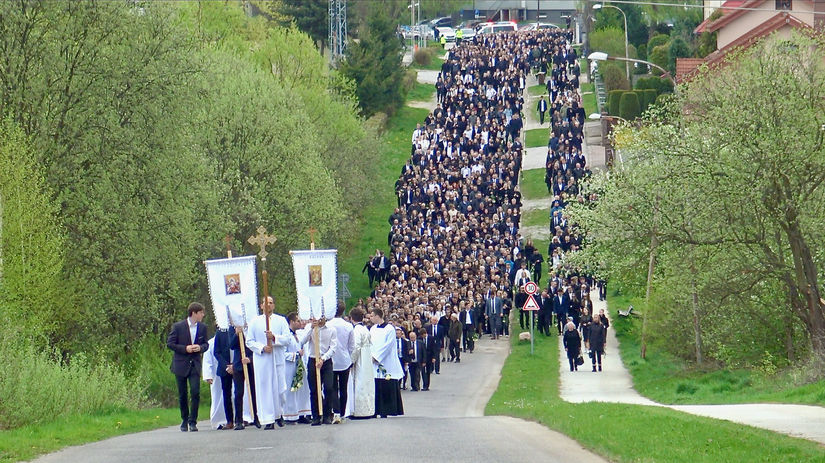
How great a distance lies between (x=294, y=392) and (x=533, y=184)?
156 feet

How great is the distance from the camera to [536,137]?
79.2 meters

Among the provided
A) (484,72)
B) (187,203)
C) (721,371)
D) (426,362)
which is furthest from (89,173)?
(484,72)

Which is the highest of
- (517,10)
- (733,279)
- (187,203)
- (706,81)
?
(517,10)

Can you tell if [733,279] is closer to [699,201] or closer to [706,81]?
[699,201]

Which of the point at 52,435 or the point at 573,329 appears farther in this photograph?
the point at 573,329

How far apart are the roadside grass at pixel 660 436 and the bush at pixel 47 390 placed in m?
6.22

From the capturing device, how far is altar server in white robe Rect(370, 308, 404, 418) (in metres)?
22.7

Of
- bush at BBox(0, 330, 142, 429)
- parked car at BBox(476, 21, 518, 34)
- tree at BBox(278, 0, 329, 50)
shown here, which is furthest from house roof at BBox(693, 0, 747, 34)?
bush at BBox(0, 330, 142, 429)

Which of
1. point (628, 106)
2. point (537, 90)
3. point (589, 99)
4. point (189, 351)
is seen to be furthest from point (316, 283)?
point (537, 90)

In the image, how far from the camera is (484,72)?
280 feet

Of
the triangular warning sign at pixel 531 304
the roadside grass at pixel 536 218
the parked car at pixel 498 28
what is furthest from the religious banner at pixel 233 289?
the parked car at pixel 498 28

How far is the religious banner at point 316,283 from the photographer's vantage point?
20.5 m

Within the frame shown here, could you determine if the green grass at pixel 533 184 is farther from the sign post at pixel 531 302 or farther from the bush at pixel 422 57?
the bush at pixel 422 57

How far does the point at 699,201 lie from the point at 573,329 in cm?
977
